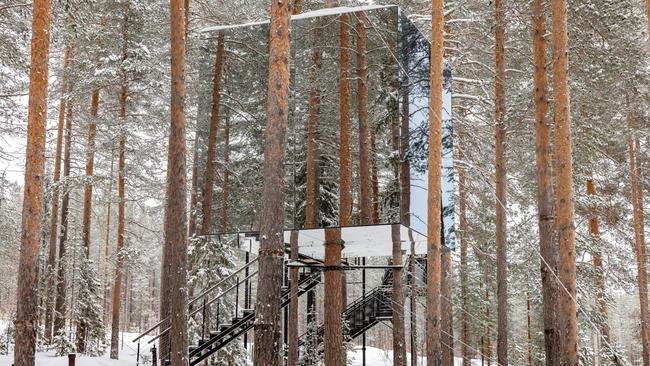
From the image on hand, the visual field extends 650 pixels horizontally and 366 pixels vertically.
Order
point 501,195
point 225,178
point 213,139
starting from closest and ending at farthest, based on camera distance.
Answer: point 225,178 → point 213,139 → point 501,195

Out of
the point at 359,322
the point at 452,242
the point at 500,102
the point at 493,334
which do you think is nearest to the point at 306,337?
the point at 359,322

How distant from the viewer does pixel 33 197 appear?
906 centimetres

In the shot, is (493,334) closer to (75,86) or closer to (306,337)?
(306,337)

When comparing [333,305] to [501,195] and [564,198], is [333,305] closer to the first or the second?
[501,195]

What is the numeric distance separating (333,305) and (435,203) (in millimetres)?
4072

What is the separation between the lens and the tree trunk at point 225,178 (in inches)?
482

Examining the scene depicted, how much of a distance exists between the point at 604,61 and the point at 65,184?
14.1 meters

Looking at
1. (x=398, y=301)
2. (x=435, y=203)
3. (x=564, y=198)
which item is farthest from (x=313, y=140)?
(x=564, y=198)

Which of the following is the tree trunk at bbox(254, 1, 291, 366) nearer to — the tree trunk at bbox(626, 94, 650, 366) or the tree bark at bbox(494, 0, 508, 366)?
the tree bark at bbox(494, 0, 508, 366)

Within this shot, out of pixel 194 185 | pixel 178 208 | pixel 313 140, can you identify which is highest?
pixel 313 140

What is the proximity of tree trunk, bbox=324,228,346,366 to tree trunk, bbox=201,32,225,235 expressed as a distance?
2.71m

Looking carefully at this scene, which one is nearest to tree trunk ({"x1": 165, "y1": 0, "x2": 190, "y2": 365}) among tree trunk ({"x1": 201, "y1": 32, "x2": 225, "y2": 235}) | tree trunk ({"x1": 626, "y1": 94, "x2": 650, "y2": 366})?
tree trunk ({"x1": 201, "y1": 32, "x2": 225, "y2": 235})

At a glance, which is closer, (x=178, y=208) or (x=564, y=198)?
(x=564, y=198)

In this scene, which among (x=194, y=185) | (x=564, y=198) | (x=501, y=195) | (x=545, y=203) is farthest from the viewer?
(x=194, y=185)
